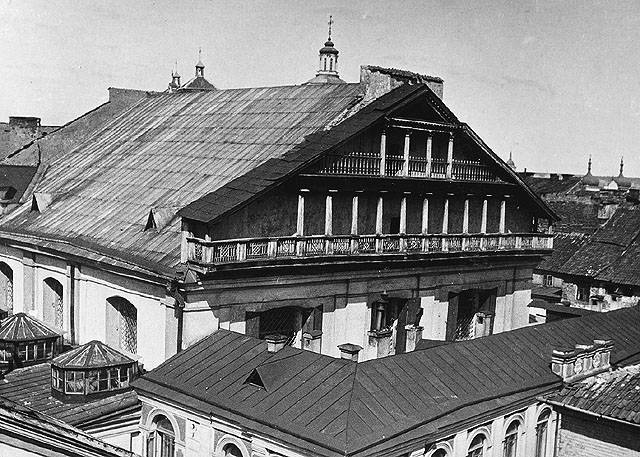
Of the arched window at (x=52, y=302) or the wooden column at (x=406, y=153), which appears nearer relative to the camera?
the wooden column at (x=406, y=153)

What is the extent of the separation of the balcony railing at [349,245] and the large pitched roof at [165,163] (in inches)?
73.3

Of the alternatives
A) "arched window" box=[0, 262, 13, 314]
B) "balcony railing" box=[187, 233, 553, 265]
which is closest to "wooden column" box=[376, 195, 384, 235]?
"balcony railing" box=[187, 233, 553, 265]

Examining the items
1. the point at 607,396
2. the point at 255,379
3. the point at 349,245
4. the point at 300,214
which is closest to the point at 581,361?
the point at 607,396

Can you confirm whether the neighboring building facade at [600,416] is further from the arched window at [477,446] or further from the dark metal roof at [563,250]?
the dark metal roof at [563,250]

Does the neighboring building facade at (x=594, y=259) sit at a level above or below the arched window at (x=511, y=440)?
above

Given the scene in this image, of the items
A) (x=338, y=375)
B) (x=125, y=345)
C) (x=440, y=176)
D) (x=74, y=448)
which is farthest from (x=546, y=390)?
(x=74, y=448)

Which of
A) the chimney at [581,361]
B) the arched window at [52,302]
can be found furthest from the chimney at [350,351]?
the arched window at [52,302]

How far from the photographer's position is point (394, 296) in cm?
3056

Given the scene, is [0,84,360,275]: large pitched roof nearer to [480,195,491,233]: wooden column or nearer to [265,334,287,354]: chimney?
[265,334,287,354]: chimney

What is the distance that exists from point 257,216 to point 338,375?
7.66 m

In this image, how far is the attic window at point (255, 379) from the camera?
21.1 meters

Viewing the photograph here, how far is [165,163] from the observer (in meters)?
33.8

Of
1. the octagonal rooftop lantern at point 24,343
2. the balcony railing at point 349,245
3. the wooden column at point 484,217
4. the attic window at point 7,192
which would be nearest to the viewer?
the balcony railing at point 349,245

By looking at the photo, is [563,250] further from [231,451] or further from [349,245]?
[231,451]
